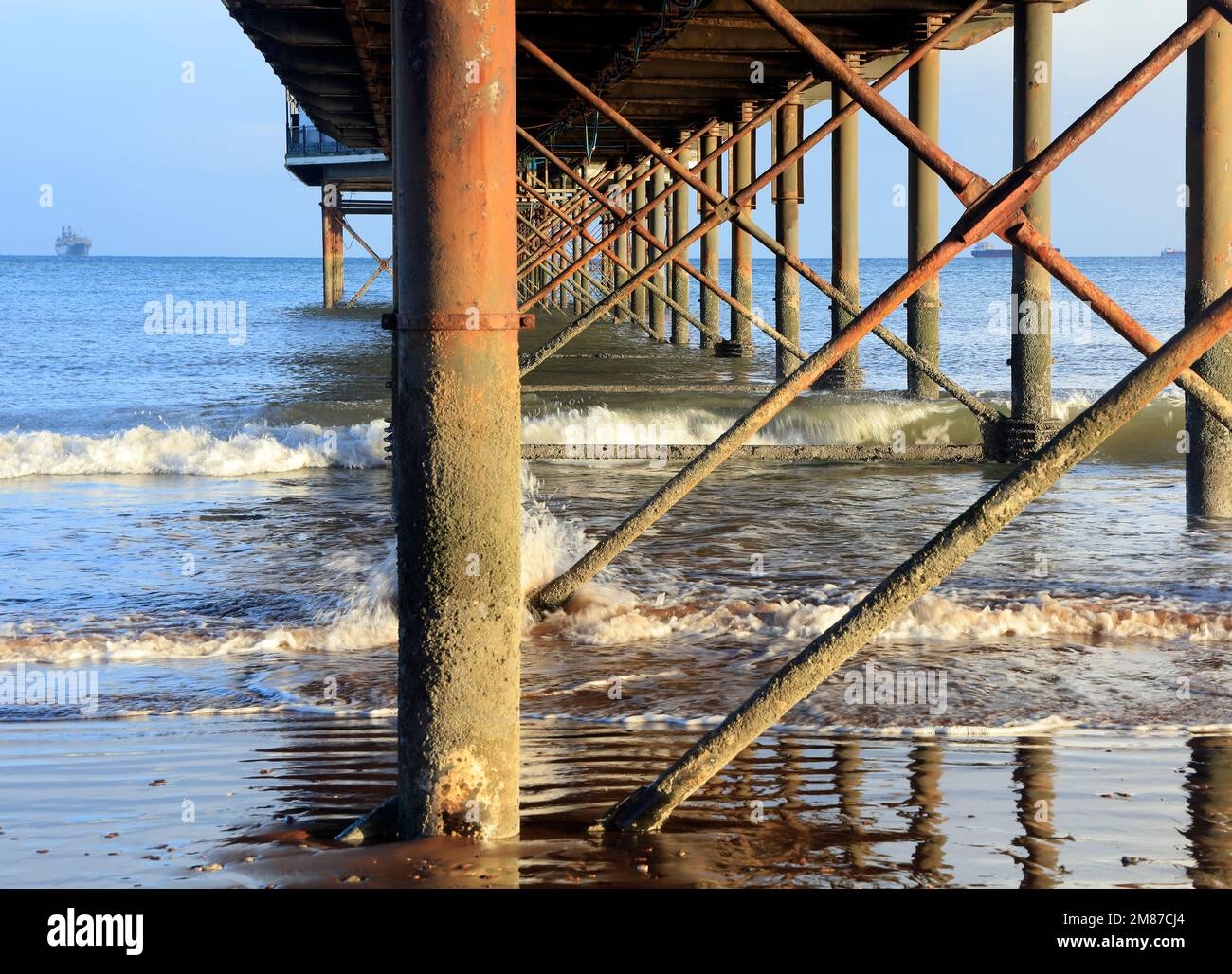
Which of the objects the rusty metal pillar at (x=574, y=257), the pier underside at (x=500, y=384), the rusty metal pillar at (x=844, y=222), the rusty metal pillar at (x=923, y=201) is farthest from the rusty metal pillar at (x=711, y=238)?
the pier underside at (x=500, y=384)

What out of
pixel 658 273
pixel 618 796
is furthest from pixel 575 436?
pixel 658 273

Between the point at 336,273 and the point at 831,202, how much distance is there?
3554 cm

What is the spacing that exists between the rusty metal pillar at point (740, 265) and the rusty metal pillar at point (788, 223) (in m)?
0.77

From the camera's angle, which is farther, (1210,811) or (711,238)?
(711,238)

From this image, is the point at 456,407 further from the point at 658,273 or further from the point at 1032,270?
the point at 658,273

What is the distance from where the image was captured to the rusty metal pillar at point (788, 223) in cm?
1695

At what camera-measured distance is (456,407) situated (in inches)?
122

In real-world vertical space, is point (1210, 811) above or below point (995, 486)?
below

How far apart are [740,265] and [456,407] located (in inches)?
787

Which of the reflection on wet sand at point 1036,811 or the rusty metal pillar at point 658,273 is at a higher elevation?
the rusty metal pillar at point 658,273

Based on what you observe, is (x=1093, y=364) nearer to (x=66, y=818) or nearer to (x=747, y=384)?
(x=747, y=384)

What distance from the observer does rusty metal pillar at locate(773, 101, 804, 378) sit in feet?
55.6

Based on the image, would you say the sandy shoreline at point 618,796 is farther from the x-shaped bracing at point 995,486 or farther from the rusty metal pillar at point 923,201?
the rusty metal pillar at point 923,201

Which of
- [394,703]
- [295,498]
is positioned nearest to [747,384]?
[295,498]
